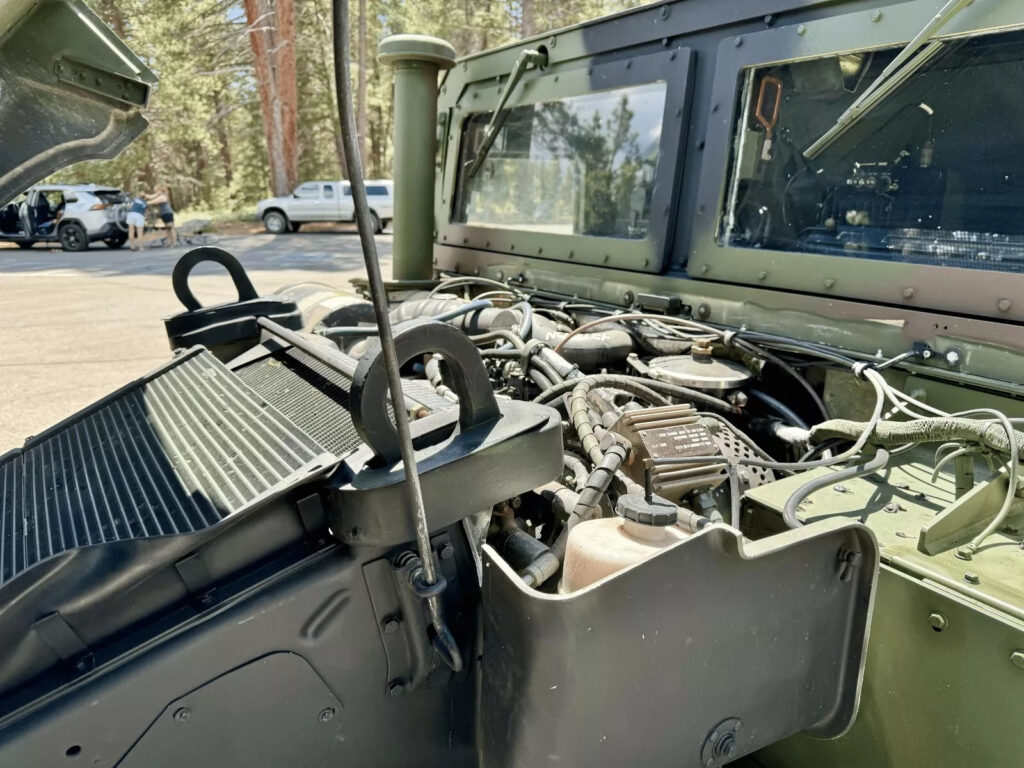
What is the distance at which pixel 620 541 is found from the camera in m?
1.24

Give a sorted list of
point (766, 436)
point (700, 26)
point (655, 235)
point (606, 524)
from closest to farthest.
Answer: point (606, 524) < point (766, 436) < point (700, 26) < point (655, 235)

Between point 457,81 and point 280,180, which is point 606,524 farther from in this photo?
point 280,180

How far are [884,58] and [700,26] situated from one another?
648 mm

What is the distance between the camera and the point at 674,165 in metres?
2.51

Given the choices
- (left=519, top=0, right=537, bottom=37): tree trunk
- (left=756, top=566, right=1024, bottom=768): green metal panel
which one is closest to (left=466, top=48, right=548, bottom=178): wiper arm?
(left=756, top=566, right=1024, bottom=768): green metal panel

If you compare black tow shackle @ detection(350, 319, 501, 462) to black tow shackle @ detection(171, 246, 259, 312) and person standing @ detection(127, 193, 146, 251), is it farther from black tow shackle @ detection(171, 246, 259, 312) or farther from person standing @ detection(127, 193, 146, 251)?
person standing @ detection(127, 193, 146, 251)

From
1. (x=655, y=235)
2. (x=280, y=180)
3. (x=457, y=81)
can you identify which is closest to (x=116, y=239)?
(x=280, y=180)

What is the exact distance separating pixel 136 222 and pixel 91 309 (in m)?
7.84

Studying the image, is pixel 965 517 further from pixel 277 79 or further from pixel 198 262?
pixel 277 79

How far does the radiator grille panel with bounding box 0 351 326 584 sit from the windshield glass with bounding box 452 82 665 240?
61.5 inches

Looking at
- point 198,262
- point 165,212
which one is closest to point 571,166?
point 198,262

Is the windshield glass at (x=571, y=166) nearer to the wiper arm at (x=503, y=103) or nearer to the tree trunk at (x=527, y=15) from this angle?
the wiper arm at (x=503, y=103)

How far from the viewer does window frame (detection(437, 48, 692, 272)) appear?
2.51 metres

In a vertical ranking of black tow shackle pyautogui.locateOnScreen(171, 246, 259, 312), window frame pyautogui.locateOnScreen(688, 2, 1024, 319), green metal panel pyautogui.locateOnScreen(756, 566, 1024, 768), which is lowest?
green metal panel pyautogui.locateOnScreen(756, 566, 1024, 768)
